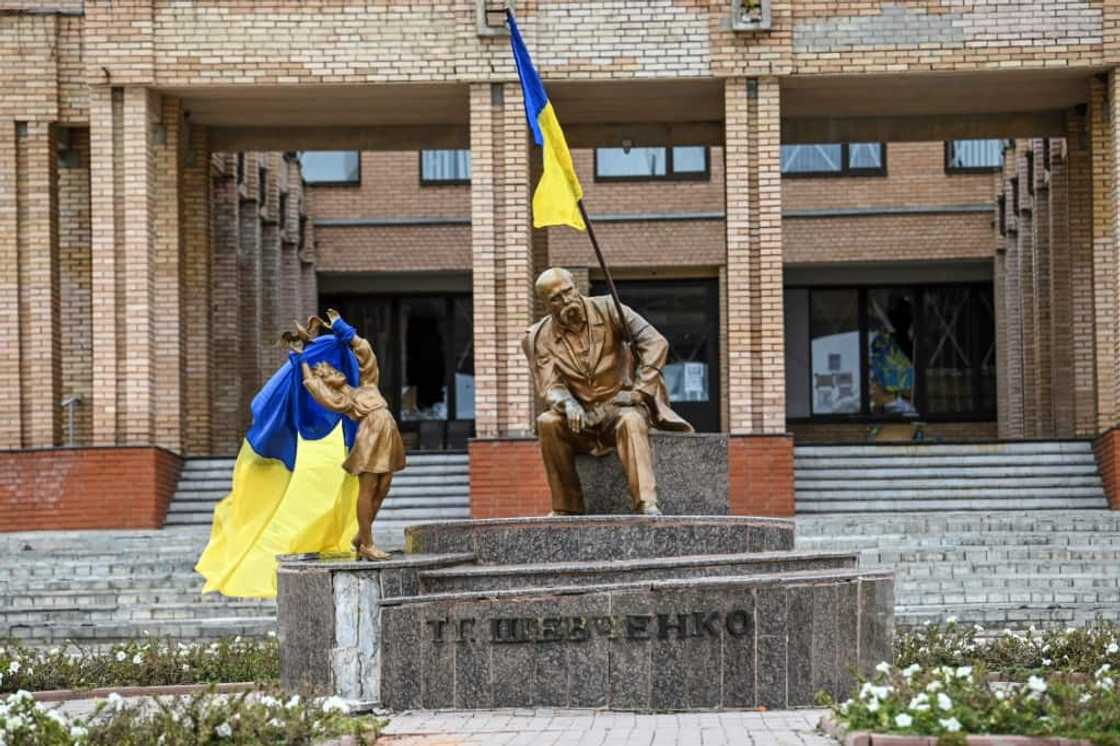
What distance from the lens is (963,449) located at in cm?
2766

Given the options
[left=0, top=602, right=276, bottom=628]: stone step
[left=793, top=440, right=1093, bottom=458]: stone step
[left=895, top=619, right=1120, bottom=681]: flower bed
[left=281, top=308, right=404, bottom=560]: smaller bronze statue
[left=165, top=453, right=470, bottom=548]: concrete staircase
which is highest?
[left=281, top=308, right=404, bottom=560]: smaller bronze statue

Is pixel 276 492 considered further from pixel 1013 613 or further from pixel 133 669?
pixel 1013 613

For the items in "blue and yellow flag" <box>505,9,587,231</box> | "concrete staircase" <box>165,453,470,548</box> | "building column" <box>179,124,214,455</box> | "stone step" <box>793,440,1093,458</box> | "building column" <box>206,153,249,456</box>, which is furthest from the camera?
"building column" <box>206,153,249,456</box>

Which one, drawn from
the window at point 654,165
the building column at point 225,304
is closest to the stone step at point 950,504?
the building column at point 225,304

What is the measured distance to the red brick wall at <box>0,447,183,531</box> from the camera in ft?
86.2

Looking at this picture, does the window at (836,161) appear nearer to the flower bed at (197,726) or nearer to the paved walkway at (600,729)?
the paved walkway at (600,729)

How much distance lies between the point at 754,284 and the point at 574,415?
1187 cm

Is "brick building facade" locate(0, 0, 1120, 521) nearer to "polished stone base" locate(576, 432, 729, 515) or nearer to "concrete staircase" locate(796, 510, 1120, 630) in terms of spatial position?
"concrete staircase" locate(796, 510, 1120, 630)

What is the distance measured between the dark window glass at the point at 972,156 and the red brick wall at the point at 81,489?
16.9 metres

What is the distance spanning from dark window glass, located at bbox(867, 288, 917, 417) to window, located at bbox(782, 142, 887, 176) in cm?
225

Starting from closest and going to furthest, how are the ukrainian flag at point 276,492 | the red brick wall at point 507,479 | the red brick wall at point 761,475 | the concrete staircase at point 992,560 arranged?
the ukrainian flag at point 276,492 → the concrete staircase at point 992,560 → the red brick wall at point 761,475 → the red brick wall at point 507,479

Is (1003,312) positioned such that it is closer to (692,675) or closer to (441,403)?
(441,403)

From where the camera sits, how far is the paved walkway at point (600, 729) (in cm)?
1119

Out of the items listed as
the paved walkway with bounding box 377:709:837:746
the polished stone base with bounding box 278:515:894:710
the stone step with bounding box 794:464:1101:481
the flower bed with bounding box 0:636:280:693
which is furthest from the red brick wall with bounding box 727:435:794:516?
the paved walkway with bounding box 377:709:837:746
